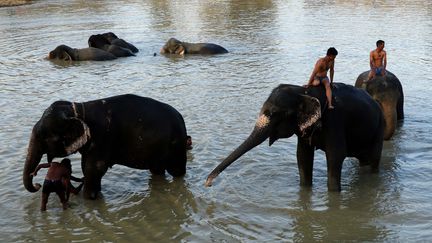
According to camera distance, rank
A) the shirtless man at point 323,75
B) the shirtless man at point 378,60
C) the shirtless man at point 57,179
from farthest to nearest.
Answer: the shirtless man at point 378,60 < the shirtless man at point 323,75 < the shirtless man at point 57,179

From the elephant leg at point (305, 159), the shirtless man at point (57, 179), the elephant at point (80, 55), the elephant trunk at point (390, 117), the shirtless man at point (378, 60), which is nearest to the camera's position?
the shirtless man at point (57, 179)

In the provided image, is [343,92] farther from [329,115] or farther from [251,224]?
[251,224]

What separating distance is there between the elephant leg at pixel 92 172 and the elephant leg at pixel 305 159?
98.6 inches

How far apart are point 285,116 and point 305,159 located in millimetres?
951

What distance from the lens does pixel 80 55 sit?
18906mm

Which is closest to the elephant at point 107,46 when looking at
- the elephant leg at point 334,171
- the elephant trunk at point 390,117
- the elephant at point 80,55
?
the elephant at point 80,55

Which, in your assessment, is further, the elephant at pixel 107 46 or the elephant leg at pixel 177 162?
the elephant at pixel 107 46

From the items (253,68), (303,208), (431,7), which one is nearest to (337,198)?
(303,208)

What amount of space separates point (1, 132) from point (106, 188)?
12.4ft

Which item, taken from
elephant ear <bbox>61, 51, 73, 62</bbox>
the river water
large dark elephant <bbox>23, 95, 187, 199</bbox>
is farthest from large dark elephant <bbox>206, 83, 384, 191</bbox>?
elephant ear <bbox>61, 51, 73, 62</bbox>

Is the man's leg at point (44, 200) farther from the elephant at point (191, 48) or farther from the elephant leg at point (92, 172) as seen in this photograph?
the elephant at point (191, 48)

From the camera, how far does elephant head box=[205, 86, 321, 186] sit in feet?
21.6

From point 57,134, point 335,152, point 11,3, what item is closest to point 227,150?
point 335,152

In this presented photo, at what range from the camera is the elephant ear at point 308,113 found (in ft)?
21.6
